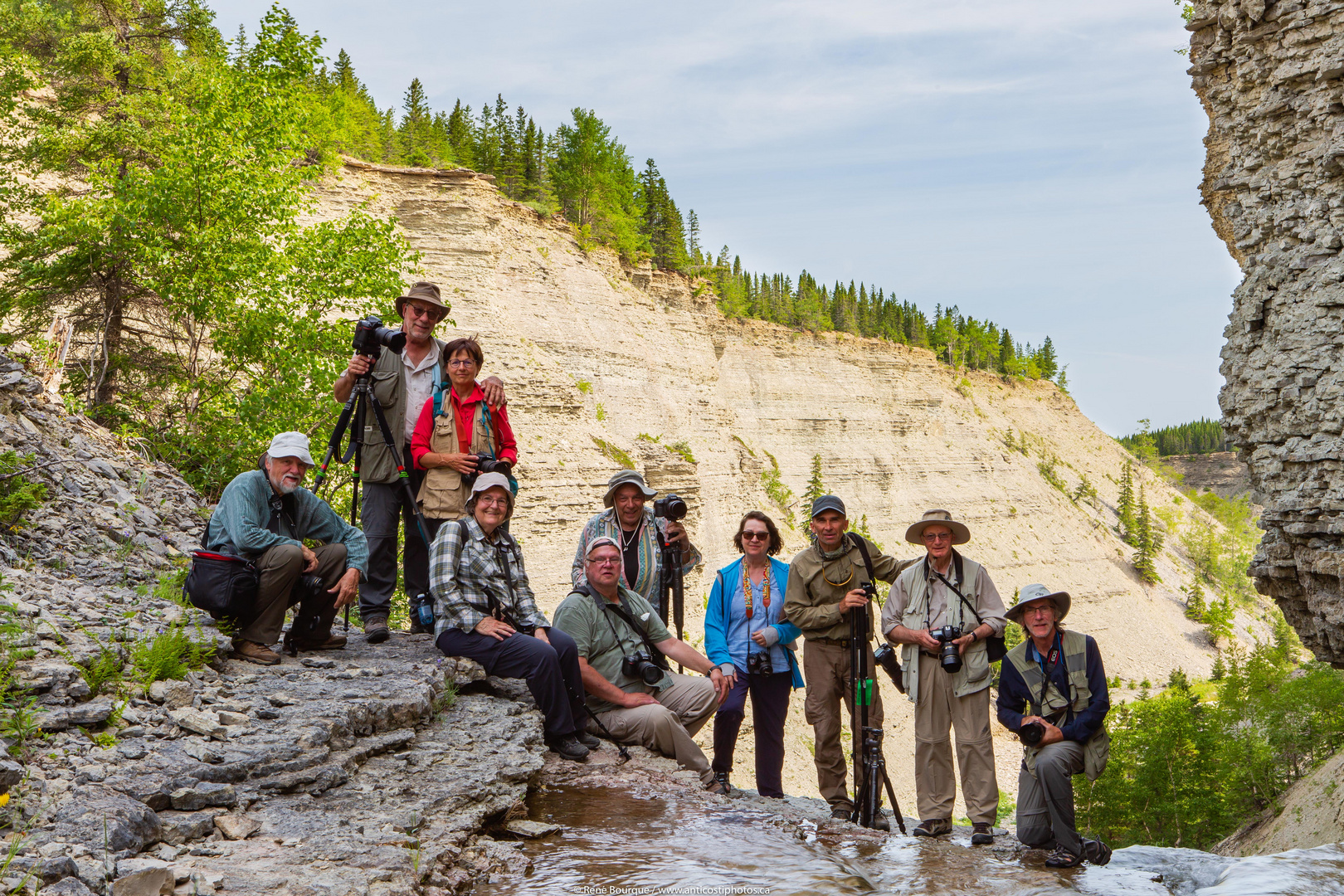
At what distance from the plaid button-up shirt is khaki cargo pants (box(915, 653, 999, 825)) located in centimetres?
277

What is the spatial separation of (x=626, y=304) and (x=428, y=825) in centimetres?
3526

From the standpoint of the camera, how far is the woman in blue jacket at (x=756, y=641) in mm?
6453

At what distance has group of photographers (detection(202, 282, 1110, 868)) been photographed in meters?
5.34

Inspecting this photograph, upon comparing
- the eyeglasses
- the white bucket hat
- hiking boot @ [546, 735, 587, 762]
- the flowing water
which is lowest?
the flowing water

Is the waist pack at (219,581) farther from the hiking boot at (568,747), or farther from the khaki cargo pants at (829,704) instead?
the khaki cargo pants at (829,704)

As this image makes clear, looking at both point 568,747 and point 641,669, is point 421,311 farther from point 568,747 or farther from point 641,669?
point 568,747

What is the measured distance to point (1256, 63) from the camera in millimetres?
7691

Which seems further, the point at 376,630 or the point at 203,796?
the point at 376,630

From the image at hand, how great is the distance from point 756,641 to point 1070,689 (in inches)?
85.6

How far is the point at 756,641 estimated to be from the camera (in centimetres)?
636

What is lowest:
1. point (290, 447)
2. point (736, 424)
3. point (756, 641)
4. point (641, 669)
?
point (641, 669)

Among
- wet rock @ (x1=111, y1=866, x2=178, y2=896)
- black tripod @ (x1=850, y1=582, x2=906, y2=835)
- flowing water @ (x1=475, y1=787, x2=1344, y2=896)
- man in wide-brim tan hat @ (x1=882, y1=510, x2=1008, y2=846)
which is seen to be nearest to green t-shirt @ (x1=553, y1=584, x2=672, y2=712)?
flowing water @ (x1=475, y1=787, x2=1344, y2=896)

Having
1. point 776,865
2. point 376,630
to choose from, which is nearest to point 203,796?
point 776,865

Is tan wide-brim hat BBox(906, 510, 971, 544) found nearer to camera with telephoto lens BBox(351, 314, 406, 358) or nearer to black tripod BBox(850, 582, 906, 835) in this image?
black tripod BBox(850, 582, 906, 835)
